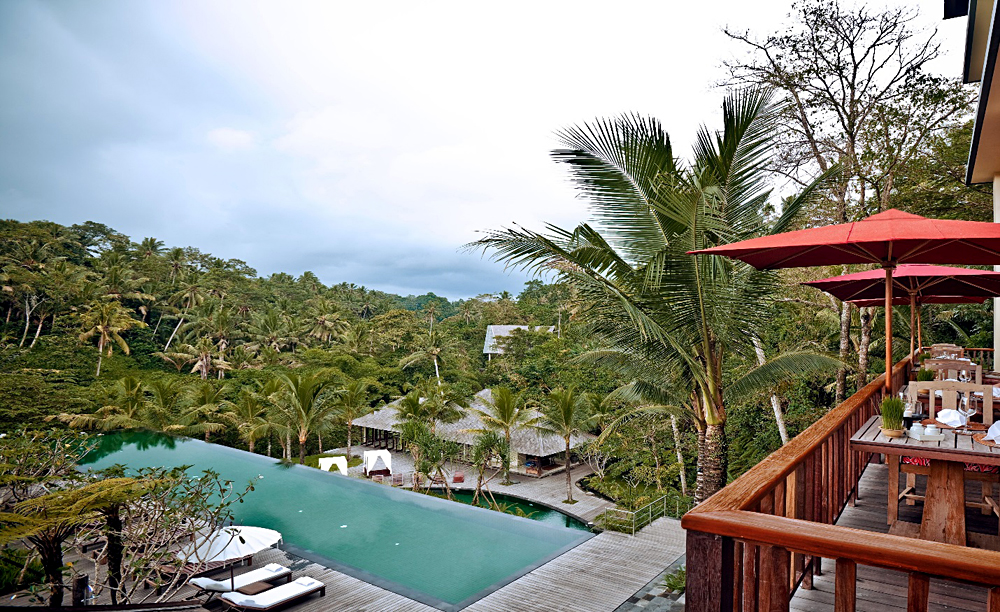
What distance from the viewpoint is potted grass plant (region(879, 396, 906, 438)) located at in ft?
9.03

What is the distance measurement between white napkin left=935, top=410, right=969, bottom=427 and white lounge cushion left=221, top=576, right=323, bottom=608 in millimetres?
8254

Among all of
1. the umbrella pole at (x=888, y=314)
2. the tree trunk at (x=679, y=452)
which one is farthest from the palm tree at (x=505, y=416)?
the umbrella pole at (x=888, y=314)

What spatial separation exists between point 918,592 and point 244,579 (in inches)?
390

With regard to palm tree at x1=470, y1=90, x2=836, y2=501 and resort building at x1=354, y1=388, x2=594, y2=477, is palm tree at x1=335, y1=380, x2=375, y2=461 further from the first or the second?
palm tree at x1=470, y1=90, x2=836, y2=501

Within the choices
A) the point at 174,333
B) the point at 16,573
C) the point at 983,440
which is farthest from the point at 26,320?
the point at 983,440

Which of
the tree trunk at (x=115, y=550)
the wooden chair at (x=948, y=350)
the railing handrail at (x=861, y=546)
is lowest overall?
the tree trunk at (x=115, y=550)

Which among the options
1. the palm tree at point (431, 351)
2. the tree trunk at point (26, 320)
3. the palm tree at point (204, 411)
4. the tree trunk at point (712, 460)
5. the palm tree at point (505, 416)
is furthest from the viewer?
the palm tree at point (431, 351)

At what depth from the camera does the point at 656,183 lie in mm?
5637

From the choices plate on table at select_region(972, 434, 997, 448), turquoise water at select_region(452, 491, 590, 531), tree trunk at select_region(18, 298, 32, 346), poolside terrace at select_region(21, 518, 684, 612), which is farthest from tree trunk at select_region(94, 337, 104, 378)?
plate on table at select_region(972, 434, 997, 448)

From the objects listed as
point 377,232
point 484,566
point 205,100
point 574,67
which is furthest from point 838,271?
point 377,232

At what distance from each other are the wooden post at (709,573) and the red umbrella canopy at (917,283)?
3.58 m

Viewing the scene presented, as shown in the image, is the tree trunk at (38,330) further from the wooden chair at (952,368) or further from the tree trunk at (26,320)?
the wooden chair at (952,368)

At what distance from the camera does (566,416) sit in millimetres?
17750

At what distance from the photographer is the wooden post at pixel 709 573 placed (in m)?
1.34
